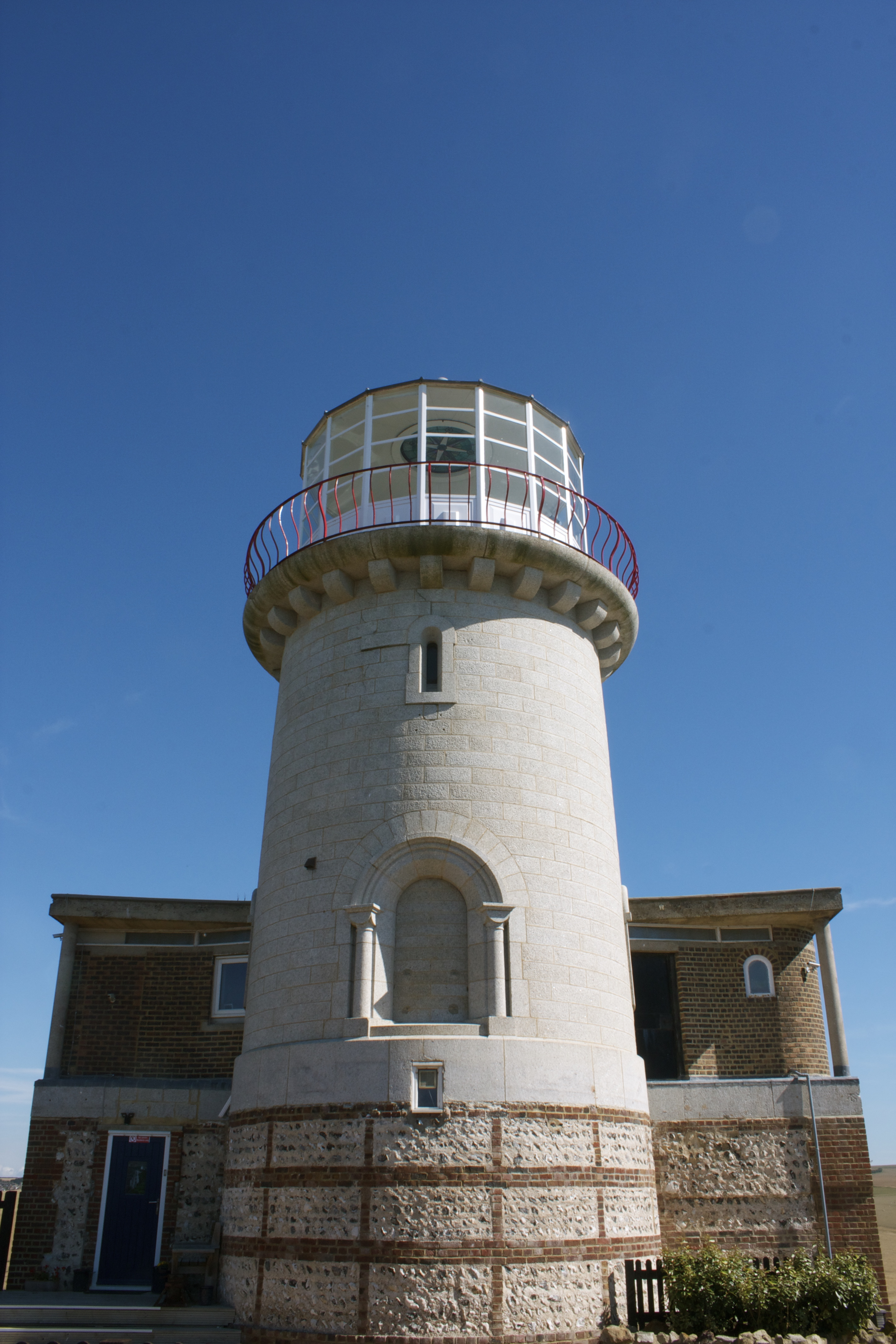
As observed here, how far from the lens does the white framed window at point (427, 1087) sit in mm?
10531

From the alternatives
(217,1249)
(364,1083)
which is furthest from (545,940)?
(217,1249)

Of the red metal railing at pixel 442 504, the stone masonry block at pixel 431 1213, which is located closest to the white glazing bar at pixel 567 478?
the red metal railing at pixel 442 504

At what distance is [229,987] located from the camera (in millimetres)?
16688

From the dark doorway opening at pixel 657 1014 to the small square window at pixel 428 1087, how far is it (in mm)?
6388

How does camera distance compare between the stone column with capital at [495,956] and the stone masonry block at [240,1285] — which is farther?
the stone column with capital at [495,956]

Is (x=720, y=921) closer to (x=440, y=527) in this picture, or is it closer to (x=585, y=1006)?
(x=585, y=1006)

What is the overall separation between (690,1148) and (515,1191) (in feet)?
14.4

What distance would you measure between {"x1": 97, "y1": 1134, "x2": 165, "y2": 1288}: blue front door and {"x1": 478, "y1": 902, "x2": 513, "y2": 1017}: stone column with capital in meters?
6.76

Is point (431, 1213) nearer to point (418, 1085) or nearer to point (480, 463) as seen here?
point (418, 1085)

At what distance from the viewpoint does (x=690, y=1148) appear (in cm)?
1373

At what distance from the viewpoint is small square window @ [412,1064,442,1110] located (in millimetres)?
10539

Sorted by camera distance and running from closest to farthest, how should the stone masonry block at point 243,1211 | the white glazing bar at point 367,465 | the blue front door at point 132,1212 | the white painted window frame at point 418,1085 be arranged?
the white painted window frame at point 418,1085 < the stone masonry block at point 243,1211 < the white glazing bar at point 367,465 < the blue front door at point 132,1212

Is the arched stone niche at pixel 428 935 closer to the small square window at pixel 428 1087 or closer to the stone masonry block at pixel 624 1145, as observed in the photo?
the small square window at pixel 428 1087

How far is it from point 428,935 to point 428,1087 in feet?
5.65
